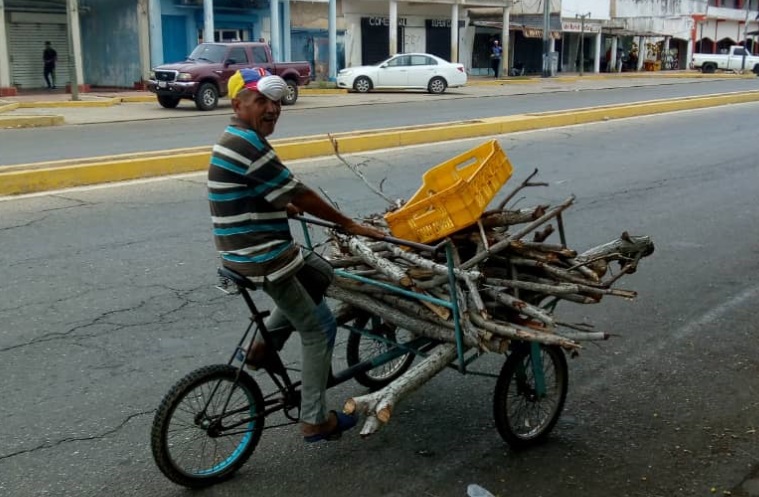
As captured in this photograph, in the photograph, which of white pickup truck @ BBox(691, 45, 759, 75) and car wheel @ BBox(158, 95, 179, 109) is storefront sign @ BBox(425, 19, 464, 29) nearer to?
white pickup truck @ BBox(691, 45, 759, 75)

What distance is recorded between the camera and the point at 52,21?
2931 cm

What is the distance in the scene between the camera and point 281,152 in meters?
12.6

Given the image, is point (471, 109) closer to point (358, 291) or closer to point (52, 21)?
point (52, 21)

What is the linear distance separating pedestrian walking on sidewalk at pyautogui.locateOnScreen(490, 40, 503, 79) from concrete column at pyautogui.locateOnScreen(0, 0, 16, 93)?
24.2 metres

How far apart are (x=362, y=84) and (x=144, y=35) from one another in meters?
8.14

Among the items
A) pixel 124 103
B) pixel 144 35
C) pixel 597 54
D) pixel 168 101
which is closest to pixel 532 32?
pixel 597 54

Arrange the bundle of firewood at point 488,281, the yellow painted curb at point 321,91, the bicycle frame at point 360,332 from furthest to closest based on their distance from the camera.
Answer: the yellow painted curb at point 321,91 < the bundle of firewood at point 488,281 < the bicycle frame at point 360,332

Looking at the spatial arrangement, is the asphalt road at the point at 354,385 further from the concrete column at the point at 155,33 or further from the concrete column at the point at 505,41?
the concrete column at the point at 505,41

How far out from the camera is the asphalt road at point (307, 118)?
1470 cm

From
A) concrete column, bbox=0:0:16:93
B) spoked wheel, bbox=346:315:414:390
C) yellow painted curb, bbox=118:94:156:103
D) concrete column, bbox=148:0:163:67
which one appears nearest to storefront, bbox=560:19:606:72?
concrete column, bbox=148:0:163:67

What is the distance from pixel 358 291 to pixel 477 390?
1207 mm

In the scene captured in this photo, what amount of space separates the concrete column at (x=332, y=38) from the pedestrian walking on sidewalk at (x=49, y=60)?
11.0 m

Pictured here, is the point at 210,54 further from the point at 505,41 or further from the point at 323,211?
the point at 505,41

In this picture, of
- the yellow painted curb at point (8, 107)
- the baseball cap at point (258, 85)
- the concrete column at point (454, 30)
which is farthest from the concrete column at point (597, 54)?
the baseball cap at point (258, 85)
